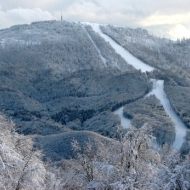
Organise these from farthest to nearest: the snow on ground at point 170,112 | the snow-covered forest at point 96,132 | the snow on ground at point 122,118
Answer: the snow on ground at point 122,118 < the snow on ground at point 170,112 < the snow-covered forest at point 96,132

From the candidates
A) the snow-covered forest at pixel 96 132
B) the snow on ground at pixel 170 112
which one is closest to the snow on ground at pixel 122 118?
the snow-covered forest at pixel 96 132

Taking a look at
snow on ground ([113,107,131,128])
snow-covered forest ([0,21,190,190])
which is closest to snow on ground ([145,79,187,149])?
snow-covered forest ([0,21,190,190])

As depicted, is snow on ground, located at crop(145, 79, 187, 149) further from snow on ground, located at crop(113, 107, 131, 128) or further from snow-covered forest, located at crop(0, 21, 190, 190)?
snow on ground, located at crop(113, 107, 131, 128)

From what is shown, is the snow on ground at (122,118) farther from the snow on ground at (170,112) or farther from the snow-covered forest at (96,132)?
the snow on ground at (170,112)

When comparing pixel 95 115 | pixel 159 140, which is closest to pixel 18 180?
pixel 159 140

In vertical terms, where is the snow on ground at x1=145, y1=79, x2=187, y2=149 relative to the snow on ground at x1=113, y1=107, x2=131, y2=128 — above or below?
above

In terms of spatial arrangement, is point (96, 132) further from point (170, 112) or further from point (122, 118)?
point (170, 112)

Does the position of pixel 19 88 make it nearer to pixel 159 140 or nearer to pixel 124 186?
pixel 159 140

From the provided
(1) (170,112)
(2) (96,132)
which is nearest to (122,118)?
(1) (170,112)

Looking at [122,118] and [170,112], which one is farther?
[170,112]

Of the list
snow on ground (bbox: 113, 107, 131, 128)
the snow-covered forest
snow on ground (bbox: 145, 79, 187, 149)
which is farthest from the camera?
snow on ground (bbox: 113, 107, 131, 128)
